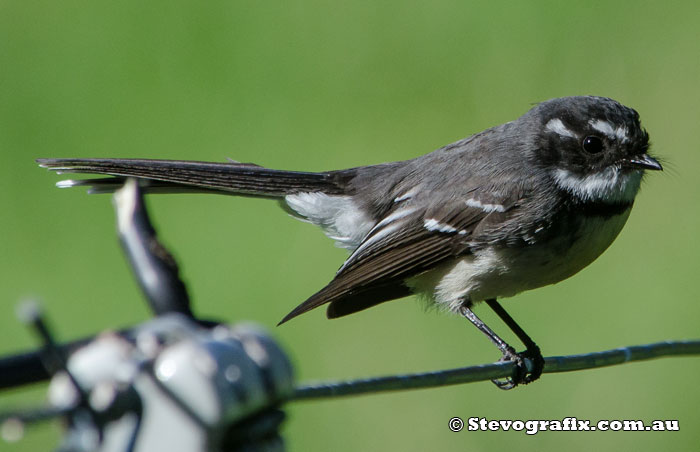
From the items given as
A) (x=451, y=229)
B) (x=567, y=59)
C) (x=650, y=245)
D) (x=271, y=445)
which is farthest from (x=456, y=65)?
(x=271, y=445)

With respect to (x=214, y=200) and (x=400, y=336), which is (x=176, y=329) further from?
(x=214, y=200)

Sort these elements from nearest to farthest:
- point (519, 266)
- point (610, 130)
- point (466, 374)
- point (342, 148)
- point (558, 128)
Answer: point (466, 374), point (519, 266), point (610, 130), point (558, 128), point (342, 148)

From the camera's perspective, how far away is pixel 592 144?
425 centimetres

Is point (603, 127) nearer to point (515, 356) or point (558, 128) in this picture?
point (558, 128)

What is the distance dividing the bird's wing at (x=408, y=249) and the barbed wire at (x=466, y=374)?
1174mm

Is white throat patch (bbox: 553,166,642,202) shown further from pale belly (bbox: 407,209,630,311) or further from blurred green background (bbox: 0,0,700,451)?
blurred green background (bbox: 0,0,700,451)

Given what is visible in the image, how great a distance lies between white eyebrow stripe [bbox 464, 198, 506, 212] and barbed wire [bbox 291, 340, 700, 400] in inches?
46.1

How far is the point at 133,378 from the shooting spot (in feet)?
4.66

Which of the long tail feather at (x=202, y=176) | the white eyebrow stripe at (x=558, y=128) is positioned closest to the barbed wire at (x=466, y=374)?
the white eyebrow stripe at (x=558, y=128)

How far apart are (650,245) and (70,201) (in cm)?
410

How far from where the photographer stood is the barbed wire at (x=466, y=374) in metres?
1.86

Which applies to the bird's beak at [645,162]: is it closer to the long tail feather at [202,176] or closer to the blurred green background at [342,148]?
the long tail feather at [202,176]

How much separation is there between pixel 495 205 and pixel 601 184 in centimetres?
46

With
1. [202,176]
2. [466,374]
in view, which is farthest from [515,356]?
[466,374]
